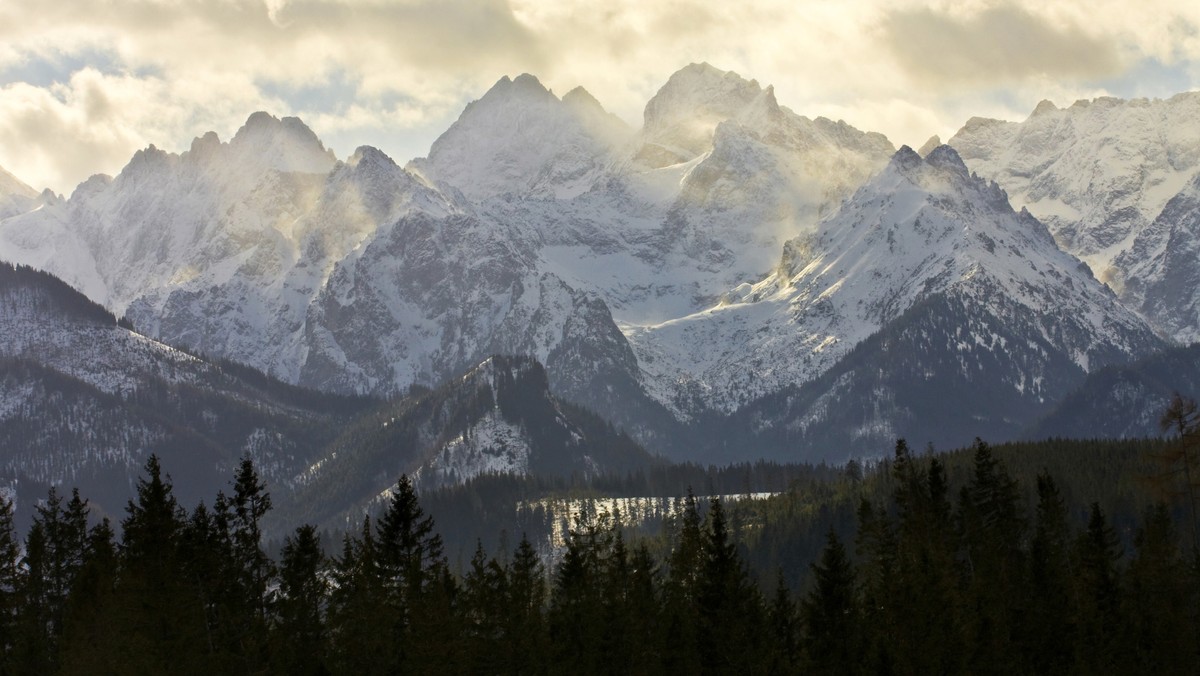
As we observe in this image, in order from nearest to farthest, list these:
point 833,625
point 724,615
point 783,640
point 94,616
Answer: point 94,616
point 833,625
point 724,615
point 783,640

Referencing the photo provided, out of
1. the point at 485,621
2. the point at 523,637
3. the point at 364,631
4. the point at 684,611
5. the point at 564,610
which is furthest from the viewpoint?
the point at 564,610

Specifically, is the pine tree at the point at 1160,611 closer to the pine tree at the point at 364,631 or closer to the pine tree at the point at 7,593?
the pine tree at the point at 364,631

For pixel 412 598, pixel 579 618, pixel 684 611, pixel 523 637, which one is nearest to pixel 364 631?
pixel 412 598

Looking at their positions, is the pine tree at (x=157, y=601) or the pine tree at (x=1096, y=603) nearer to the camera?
the pine tree at (x=157, y=601)

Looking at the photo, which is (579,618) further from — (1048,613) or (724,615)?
(1048,613)

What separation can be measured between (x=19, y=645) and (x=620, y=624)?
3466cm

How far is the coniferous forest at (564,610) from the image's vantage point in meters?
96.8

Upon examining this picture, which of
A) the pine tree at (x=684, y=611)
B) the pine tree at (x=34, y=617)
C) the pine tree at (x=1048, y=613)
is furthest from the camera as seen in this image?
the pine tree at (x=1048, y=613)

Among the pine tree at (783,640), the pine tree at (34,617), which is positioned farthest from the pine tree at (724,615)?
the pine tree at (34,617)

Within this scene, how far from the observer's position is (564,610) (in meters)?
108

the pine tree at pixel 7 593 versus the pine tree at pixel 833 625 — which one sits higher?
the pine tree at pixel 7 593

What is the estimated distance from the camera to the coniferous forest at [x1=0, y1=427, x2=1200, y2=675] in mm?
96812

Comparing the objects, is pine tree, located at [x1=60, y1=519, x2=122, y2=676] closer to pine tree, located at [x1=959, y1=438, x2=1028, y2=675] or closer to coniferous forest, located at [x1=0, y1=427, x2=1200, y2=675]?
coniferous forest, located at [x1=0, y1=427, x2=1200, y2=675]

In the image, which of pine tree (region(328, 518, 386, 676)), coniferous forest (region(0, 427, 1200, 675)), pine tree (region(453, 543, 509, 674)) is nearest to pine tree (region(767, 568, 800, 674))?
coniferous forest (region(0, 427, 1200, 675))
